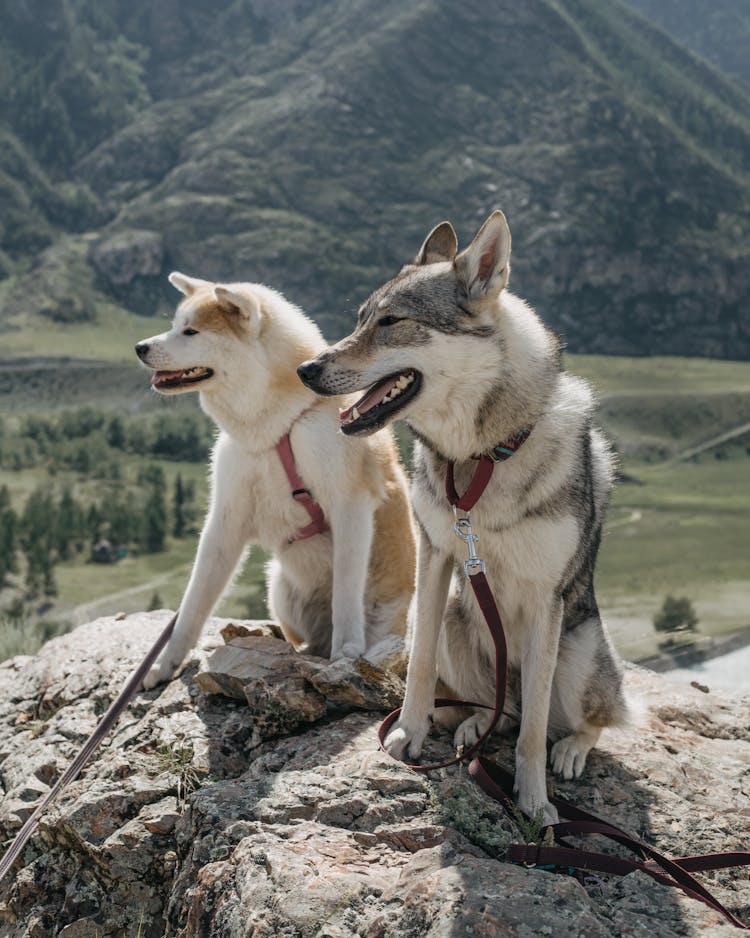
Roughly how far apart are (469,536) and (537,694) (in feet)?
3.67

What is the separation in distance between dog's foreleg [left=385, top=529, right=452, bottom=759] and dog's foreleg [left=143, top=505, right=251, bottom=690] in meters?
2.29

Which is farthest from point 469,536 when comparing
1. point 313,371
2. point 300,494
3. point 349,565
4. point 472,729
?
point 300,494

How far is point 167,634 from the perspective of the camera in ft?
26.6

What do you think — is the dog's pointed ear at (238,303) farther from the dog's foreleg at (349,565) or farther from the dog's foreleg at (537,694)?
the dog's foreleg at (537,694)

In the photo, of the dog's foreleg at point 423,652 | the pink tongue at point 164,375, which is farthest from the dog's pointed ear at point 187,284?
the dog's foreleg at point 423,652

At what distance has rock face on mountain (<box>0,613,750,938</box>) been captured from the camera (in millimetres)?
4855

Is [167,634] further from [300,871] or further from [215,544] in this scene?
Answer: [300,871]

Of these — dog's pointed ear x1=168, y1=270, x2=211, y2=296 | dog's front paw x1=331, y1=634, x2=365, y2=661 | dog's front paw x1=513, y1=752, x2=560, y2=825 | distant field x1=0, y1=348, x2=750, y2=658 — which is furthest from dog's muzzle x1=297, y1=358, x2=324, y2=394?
distant field x1=0, y1=348, x2=750, y2=658

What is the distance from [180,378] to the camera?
791 centimetres

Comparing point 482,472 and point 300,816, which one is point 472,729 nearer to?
point 300,816

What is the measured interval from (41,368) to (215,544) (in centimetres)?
19367

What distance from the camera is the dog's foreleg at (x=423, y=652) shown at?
6.38 meters

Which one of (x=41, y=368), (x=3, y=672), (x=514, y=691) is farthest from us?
(x=41, y=368)

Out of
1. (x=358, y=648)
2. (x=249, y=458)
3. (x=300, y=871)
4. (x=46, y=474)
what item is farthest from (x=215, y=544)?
(x=46, y=474)
